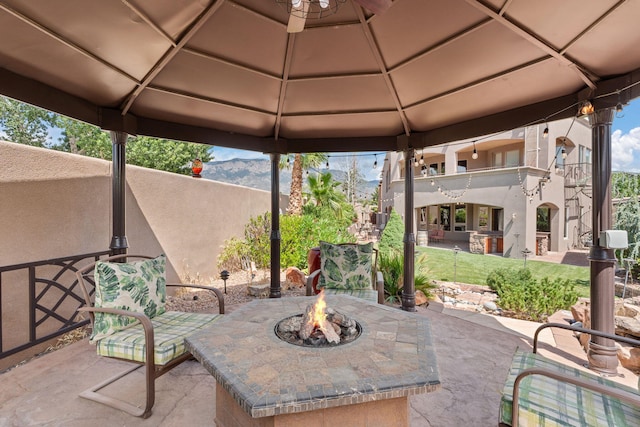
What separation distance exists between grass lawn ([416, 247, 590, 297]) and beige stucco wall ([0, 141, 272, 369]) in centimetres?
560

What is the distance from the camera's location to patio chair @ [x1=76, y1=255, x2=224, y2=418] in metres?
2.31

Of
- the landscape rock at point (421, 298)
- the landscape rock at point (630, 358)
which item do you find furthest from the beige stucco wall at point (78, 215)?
the landscape rock at point (630, 358)

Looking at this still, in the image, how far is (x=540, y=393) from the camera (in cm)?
176

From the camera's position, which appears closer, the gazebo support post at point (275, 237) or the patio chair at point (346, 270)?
the patio chair at point (346, 270)

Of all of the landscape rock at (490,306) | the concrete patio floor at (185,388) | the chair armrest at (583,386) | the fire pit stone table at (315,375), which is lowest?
the landscape rock at (490,306)

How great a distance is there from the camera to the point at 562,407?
1.63m

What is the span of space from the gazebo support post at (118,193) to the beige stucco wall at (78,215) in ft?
2.16

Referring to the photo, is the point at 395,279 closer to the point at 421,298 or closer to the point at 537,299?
the point at 421,298

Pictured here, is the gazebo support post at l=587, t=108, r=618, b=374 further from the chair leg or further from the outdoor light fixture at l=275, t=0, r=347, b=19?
the chair leg

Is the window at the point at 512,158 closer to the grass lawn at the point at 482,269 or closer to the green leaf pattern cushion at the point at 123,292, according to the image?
the grass lawn at the point at 482,269

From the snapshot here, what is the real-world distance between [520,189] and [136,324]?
1328cm

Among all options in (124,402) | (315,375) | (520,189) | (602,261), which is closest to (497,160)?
(520,189)

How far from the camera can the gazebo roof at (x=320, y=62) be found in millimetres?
2420

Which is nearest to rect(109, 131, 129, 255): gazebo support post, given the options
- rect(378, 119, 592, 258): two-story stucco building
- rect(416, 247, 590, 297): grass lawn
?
rect(416, 247, 590, 297): grass lawn
